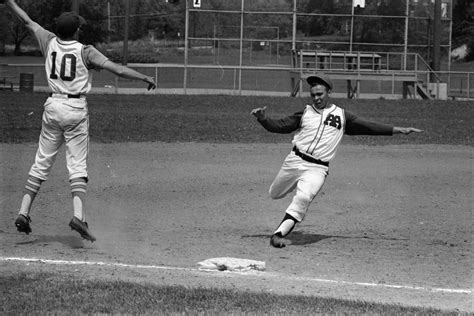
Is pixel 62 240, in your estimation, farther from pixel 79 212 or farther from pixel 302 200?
pixel 302 200

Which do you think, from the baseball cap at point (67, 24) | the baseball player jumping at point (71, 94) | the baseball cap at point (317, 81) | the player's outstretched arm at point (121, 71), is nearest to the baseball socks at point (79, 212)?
the baseball player jumping at point (71, 94)

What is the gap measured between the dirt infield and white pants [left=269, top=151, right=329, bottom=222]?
390 millimetres

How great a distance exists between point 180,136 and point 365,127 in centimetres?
948

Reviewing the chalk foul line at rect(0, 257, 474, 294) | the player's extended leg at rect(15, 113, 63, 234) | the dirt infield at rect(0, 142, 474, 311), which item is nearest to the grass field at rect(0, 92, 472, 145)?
the dirt infield at rect(0, 142, 474, 311)

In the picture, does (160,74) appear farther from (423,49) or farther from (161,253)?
(161,253)

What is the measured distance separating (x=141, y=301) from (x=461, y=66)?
56453mm

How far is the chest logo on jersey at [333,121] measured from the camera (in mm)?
8859

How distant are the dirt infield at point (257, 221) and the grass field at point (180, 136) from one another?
1.46 ft

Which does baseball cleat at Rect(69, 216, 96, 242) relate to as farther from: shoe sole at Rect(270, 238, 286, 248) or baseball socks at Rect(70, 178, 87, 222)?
shoe sole at Rect(270, 238, 286, 248)

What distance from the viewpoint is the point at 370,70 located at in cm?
3450

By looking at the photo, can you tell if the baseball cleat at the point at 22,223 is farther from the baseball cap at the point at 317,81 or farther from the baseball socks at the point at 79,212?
the baseball cap at the point at 317,81

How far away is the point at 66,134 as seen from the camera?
27.3 ft

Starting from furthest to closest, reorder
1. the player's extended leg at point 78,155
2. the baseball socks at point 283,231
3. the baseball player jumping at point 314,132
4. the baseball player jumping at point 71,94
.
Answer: the baseball player jumping at point 314,132 → the baseball socks at point 283,231 → the player's extended leg at point 78,155 → the baseball player jumping at point 71,94

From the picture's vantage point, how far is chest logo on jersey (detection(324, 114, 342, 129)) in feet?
29.1
